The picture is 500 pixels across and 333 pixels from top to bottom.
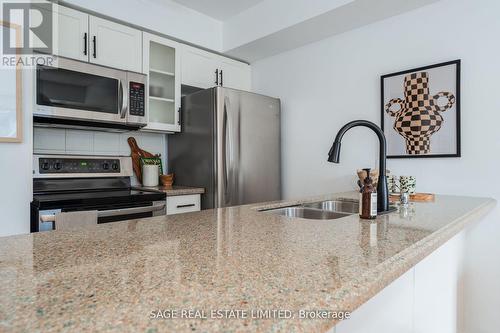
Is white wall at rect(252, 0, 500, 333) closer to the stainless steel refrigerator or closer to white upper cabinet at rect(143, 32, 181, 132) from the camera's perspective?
the stainless steel refrigerator

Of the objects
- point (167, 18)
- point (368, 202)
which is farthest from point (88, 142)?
point (368, 202)

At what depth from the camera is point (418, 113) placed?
84.6 inches

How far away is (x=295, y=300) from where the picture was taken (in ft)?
1.43

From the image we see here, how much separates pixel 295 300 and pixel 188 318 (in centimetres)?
15

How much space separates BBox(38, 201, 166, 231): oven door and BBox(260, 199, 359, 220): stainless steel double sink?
1062 millimetres

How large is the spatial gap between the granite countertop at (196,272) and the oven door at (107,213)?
40.8 inches

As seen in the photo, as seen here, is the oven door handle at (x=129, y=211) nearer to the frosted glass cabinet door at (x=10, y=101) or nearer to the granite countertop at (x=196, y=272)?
the frosted glass cabinet door at (x=10, y=101)

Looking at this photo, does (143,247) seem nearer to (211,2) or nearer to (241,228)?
(241,228)

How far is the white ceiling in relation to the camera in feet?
8.86

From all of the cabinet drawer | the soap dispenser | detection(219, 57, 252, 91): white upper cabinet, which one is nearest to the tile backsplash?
the cabinet drawer

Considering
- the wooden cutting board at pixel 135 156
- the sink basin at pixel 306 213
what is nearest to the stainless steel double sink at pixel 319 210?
the sink basin at pixel 306 213

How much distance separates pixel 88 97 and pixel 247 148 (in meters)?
1.30

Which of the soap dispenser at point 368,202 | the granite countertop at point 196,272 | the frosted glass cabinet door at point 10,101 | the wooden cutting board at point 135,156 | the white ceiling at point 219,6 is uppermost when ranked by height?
the white ceiling at point 219,6

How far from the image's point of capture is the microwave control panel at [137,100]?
2.38 metres
